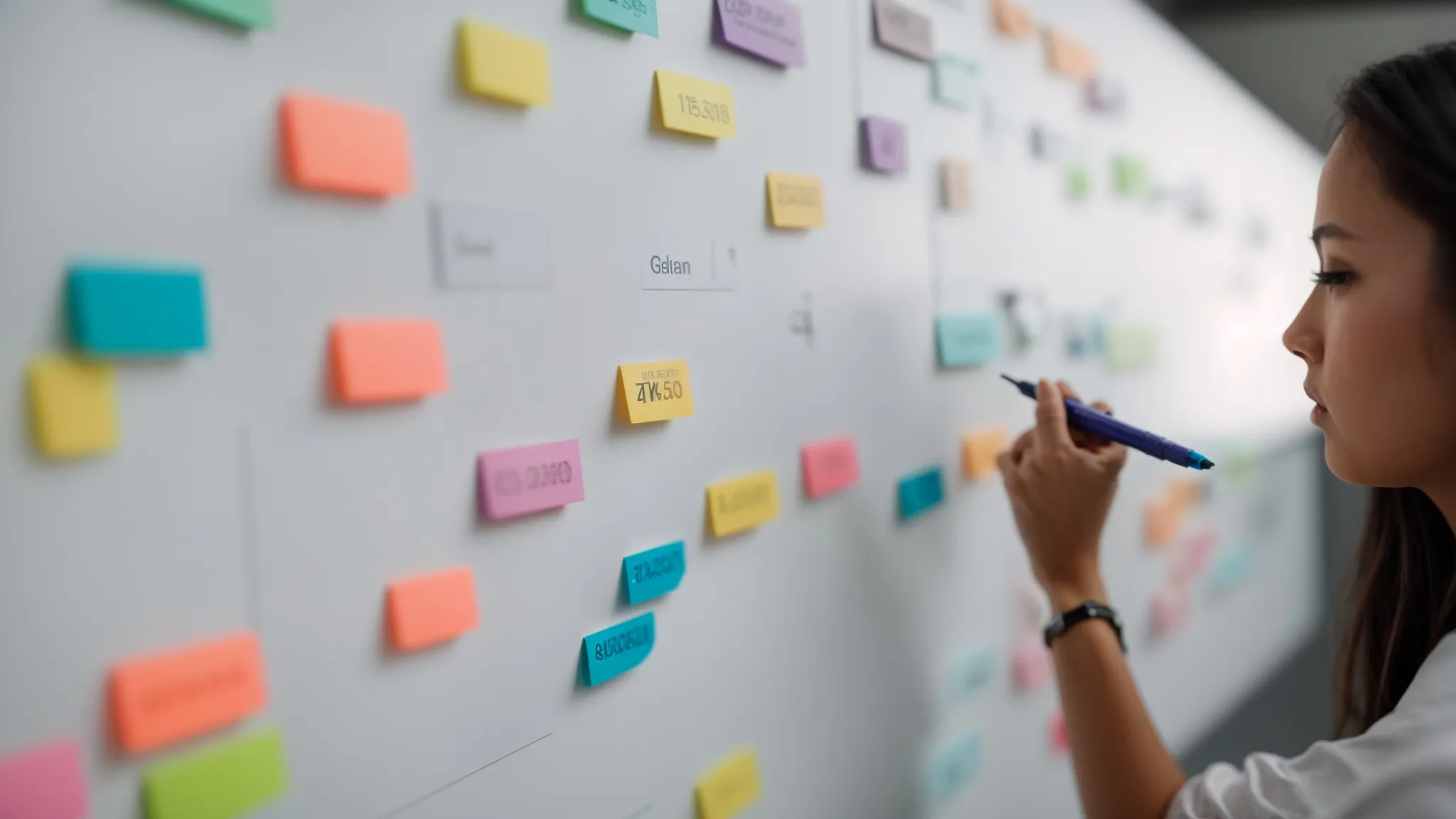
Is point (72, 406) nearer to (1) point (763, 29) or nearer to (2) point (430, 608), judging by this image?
(2) point (430, 608)

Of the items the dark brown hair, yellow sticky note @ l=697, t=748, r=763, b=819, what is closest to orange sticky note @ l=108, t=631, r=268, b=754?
yellow sticky note @ l=697, t=748, r=763, b=819

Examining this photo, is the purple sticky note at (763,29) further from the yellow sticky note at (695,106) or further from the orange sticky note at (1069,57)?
the orange sticky note at (1069,57)

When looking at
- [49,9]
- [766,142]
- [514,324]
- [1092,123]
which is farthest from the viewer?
[1092,123]

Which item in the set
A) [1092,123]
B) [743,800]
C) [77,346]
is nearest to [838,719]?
[743,800]

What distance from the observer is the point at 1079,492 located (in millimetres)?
623

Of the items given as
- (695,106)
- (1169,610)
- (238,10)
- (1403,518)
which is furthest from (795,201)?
(1169,610)

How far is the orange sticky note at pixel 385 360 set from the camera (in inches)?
13.2

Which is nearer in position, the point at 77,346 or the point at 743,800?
the point at 77,346

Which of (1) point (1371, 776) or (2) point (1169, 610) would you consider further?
(2) point (1169, 610)

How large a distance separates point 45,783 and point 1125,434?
59 centimetres

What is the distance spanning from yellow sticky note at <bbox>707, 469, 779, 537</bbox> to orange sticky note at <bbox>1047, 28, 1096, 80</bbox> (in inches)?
19.1

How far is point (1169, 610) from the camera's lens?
969 millimetres

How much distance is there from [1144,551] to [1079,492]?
0.36 meters

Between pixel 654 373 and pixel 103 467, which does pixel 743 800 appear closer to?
pixel 654 373
